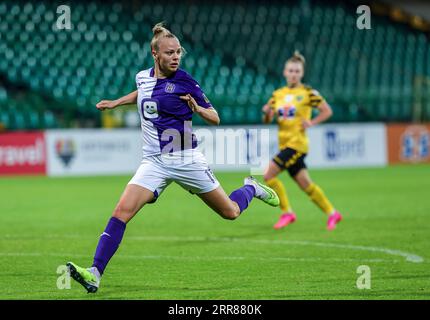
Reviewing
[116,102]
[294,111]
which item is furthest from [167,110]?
[294,111]

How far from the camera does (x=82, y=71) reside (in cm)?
2672

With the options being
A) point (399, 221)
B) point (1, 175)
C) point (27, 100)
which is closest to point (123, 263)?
point (399, 221)

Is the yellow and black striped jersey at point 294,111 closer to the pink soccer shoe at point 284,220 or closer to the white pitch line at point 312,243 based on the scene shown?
the pink soccer shoe at point 284,220

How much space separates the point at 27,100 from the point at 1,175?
12.5 ft

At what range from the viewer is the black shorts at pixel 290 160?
40.8ft

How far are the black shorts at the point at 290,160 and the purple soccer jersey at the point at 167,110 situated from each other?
15.2ft

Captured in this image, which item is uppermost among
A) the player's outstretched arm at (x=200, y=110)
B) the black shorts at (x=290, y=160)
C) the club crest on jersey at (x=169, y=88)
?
the club crest on jersey at (x=169, y=88)

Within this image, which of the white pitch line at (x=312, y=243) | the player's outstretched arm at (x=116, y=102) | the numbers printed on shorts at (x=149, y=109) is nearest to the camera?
the numbers printed on shorts at (x=149, y=109)

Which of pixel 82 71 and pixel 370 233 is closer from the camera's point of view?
pixel 370 233

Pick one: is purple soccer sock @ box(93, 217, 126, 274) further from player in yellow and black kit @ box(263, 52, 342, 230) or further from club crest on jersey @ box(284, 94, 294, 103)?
club crest on jersey @ box(284, 94, 294, 103)

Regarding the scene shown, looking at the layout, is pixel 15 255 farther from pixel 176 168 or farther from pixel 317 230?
pixel 317 230

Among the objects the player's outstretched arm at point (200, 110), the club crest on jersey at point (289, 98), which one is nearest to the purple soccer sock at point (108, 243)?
the player's outstretched arm at point (200, 110)
